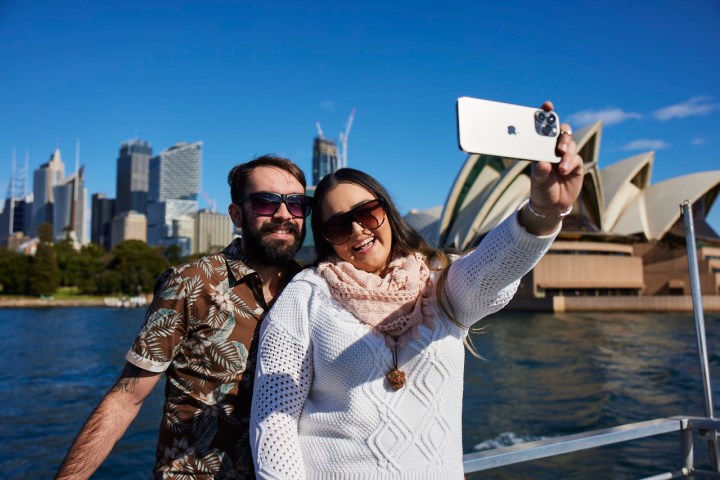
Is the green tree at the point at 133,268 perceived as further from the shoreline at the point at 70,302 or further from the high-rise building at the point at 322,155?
the high-rise building at the point at 322,155

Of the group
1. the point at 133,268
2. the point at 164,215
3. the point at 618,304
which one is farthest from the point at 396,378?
the point at 164,215

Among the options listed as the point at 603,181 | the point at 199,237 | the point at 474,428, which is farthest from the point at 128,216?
the point at 474,428

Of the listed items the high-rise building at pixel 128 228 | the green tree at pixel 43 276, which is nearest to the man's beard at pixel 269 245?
the green tree at pixel 43 276

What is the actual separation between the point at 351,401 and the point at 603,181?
37842 mm

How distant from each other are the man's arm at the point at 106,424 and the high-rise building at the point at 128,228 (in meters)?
129

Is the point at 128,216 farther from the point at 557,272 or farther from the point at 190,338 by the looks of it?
the point at 190,338

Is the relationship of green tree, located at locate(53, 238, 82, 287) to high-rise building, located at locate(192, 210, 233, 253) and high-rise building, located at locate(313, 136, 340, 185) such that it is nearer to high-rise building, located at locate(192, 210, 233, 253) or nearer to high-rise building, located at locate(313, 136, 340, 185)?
high-rise building, located at locate(192, 210, 233, 253)

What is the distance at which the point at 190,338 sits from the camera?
145cm

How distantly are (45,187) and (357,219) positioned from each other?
573 feet

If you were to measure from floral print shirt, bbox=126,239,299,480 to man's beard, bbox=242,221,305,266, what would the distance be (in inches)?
4.6

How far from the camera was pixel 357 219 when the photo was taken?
1.27 meters

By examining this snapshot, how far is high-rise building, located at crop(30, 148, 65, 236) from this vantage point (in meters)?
147

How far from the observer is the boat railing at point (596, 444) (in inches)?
64.8

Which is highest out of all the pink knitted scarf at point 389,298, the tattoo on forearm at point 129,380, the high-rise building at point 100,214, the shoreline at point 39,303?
the high-rise building at point 100,214
